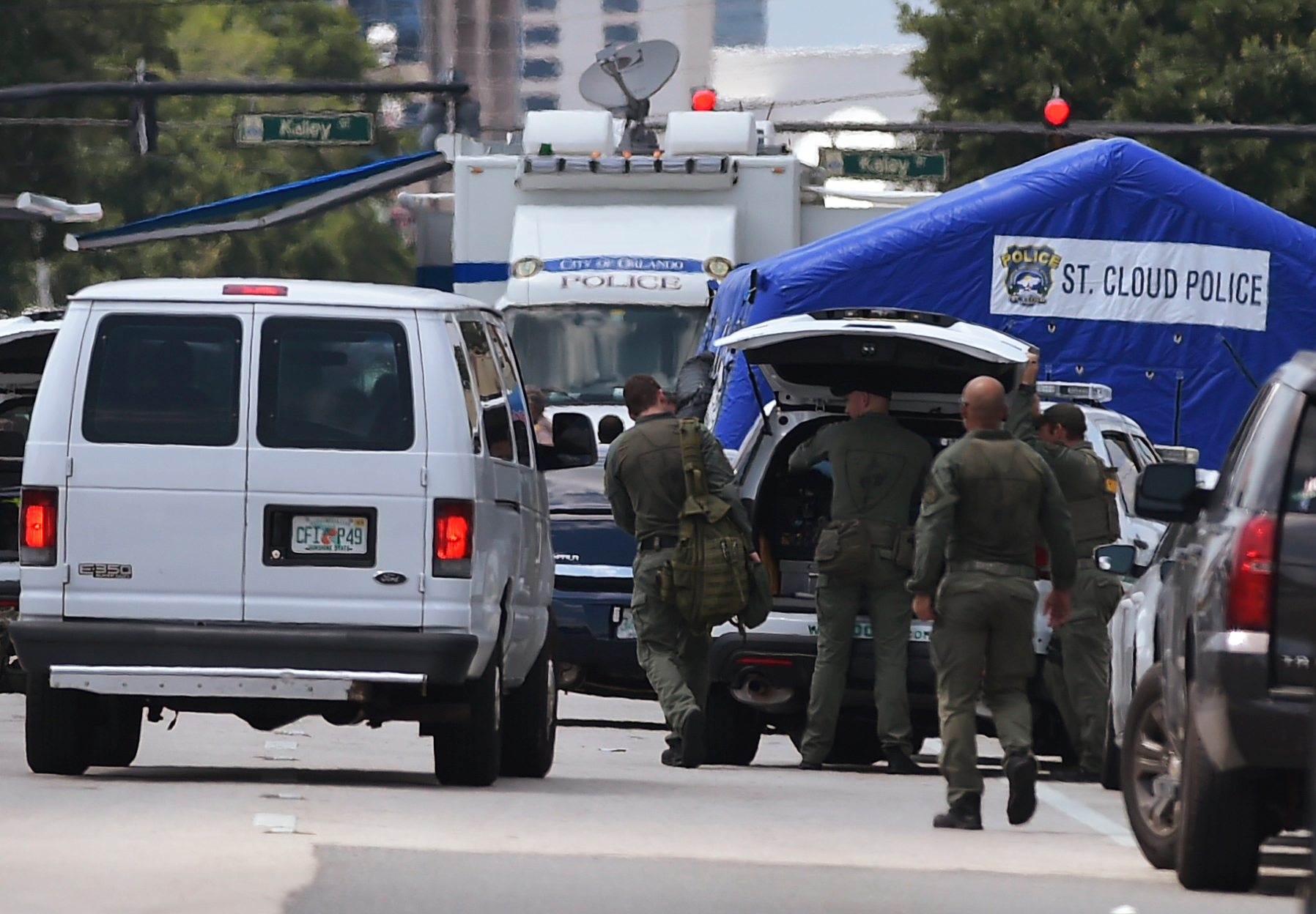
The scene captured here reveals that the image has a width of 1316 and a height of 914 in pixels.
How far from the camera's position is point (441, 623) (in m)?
10.5

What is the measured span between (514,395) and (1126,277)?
8.97m

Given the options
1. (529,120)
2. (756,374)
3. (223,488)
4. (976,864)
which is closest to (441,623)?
(223,488)

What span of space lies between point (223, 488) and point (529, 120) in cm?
1429

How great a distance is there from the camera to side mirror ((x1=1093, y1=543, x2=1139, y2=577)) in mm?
11742

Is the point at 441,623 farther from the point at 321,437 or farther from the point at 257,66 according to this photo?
the point at 257,66

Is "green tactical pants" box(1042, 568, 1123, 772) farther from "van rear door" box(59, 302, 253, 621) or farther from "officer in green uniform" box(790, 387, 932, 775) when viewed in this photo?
"van rear door" box(59, 302, 253, 621)

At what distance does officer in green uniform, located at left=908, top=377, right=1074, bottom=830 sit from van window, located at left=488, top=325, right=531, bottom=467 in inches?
77.0

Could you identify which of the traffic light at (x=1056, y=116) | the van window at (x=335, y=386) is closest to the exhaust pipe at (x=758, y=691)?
the van window at (x=335, y=386)

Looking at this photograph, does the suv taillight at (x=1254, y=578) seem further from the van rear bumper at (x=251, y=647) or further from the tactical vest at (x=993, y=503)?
the van rear bumper at (x=251, y=647)

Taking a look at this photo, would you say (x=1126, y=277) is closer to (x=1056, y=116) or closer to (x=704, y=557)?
(x=704, y=557)

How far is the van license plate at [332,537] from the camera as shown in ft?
34.6

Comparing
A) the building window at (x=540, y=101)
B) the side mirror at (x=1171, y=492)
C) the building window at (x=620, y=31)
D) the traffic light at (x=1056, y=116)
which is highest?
the building window at (x=620, y=31)

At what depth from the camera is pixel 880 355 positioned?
12867 mm

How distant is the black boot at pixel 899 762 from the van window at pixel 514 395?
2307 millimetres
